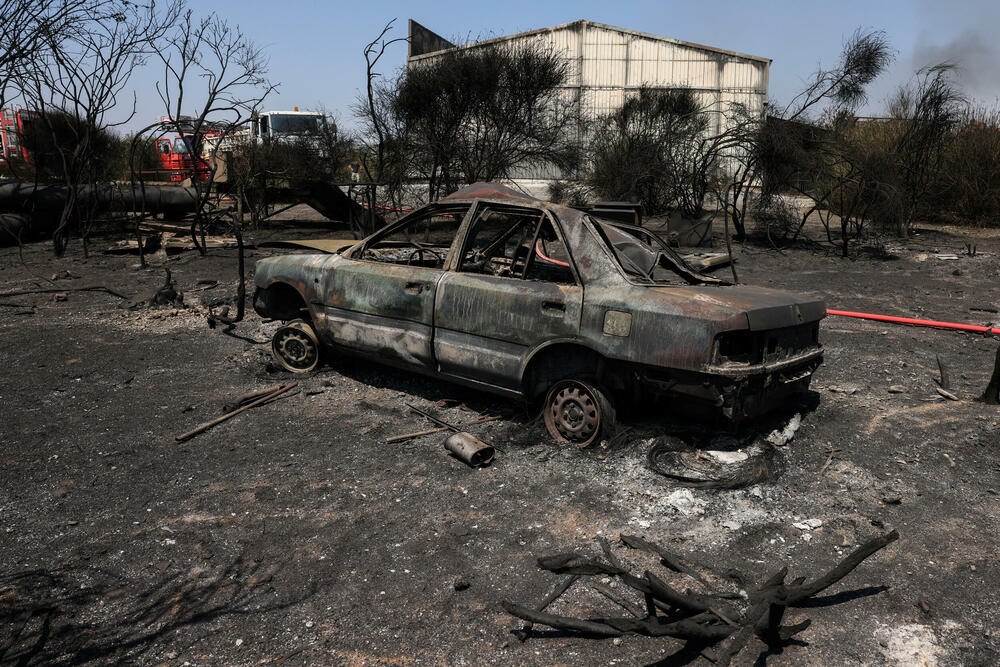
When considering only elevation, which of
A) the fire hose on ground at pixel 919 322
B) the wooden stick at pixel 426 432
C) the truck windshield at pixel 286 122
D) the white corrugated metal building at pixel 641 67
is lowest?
the wooden stick at pixel 426 432

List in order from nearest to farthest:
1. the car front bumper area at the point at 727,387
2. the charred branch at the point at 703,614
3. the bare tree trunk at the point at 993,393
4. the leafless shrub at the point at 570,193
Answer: the charred branch at the point at 703,614 < the car front bumper area at the point at 727,387 < the bare tree trunk at the point at 993,393 < the leafless shrub at the point at 570,193

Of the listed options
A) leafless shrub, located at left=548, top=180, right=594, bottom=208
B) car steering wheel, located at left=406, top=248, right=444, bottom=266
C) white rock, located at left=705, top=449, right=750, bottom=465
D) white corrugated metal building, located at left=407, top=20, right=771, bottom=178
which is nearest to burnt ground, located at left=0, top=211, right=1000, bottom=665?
white rock, located at left=705, top=449, right=750, bottom=465

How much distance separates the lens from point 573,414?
439cm

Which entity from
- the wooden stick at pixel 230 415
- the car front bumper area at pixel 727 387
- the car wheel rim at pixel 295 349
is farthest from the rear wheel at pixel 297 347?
the car front bumper area at pixel 727 387

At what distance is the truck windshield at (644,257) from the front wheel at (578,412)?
777mm

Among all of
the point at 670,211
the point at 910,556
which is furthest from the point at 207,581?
the point at 670,211

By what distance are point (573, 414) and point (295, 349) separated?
2.81 meters

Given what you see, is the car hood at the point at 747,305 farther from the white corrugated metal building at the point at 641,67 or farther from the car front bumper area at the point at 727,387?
the white corrugated metal building at the point at 641,67

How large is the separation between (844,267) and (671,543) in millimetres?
11330

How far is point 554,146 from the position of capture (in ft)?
67.0

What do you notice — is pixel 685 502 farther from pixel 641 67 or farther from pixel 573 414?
pixel 641 67

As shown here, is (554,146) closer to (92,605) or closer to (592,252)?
(592,252)

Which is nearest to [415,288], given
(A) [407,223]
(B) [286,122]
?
(A) [407,223]

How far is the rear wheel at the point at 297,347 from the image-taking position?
5.94m
